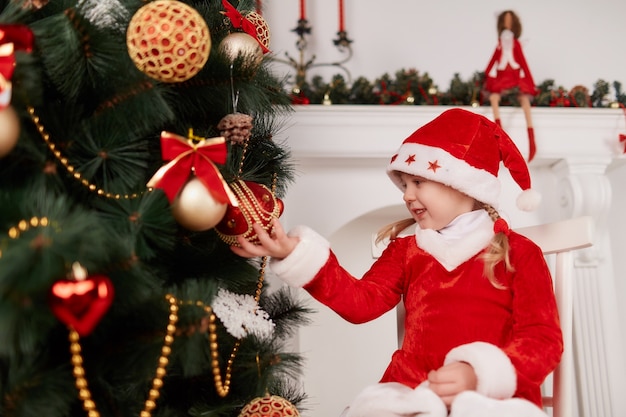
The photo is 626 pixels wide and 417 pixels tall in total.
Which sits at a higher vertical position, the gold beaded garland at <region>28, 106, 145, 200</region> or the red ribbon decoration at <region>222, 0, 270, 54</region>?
the red ribbon decoration at <region>222, 0, 270, 54</region>

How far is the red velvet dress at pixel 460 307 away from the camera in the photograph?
0.98m

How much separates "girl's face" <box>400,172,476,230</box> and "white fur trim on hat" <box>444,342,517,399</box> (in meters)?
0.27

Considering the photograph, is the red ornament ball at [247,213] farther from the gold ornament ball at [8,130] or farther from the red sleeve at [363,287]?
the gold ornament ball at [8,130]

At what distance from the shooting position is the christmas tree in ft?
1.88

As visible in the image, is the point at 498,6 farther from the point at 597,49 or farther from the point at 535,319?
the point at 535,319

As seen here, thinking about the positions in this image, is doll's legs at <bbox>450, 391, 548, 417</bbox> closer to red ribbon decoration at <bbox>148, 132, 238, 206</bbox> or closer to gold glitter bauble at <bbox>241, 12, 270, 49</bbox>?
red ribbon decoration at <bbox>148, 132, 238, 206</bbox>

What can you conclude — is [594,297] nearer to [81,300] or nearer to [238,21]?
[238,21]

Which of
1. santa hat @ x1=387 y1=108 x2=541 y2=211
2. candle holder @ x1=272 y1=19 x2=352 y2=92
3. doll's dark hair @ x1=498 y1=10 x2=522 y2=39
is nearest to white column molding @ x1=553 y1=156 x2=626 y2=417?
doll's dark hair @ x1=498 y1=10 x2=522 y2=39

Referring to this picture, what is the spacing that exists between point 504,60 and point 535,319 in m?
1.07

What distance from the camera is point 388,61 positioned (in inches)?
78.0

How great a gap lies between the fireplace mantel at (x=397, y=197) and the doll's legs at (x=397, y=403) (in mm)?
882


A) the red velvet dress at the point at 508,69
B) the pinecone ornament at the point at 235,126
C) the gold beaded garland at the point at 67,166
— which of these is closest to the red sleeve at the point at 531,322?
the pinecone ornament at the point at 235,126

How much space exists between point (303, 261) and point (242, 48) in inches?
13.1

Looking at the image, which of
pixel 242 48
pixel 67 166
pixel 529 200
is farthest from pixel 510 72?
pixel 67 166
